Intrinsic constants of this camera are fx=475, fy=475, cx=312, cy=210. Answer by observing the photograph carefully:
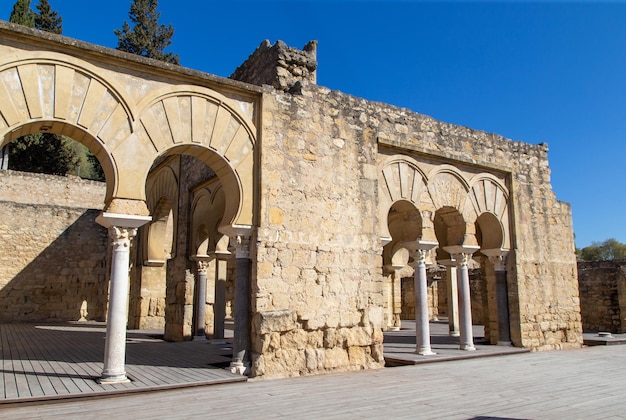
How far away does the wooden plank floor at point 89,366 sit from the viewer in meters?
5.42

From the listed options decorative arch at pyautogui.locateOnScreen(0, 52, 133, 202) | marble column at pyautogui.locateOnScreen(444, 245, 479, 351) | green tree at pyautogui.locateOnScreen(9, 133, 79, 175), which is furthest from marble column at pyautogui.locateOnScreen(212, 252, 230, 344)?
green tree at pyautogui.locateOnScreen(9, 133, 79, 175)

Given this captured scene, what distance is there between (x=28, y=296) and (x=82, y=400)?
1351 centimetres

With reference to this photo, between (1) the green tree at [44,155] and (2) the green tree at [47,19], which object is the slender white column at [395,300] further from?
(2) the green tree at [47,19]

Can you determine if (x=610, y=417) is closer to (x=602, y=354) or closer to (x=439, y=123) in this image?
(x=602, y=354)

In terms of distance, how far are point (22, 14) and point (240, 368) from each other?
27.1 meters

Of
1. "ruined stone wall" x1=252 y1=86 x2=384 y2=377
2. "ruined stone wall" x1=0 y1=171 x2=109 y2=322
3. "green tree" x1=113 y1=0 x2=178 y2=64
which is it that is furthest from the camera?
"green tree" x1=113 y1=0 x2=178 y2=64

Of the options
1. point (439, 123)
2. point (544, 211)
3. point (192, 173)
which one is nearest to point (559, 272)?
point (544, 211)

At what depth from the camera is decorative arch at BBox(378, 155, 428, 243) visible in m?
8.74

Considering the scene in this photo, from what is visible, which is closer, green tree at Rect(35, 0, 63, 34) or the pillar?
the pillar

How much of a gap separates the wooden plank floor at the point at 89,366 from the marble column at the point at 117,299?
223 mm

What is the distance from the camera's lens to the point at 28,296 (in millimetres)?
16422

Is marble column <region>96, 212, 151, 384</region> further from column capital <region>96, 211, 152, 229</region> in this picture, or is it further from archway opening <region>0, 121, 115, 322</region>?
archway opening <region>0, 121, 115, 322</region>

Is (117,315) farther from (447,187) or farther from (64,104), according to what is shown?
(447,187)

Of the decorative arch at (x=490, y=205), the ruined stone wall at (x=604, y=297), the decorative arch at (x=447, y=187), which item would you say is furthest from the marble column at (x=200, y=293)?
the ruined stone wall at (x=604, y=297)
